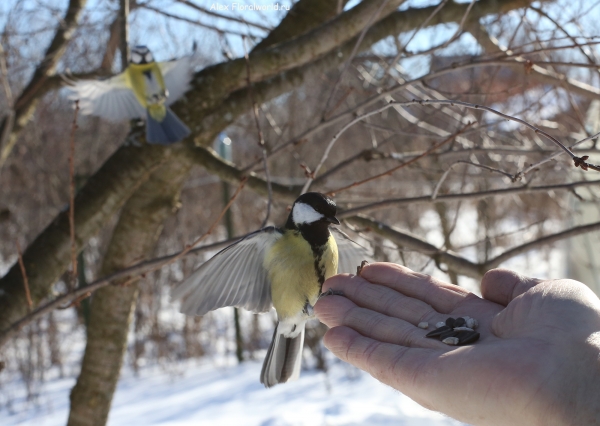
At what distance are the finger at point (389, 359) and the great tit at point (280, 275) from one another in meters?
0.42

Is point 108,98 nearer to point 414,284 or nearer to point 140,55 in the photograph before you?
point 140,55

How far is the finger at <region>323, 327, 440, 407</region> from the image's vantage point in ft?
4.77

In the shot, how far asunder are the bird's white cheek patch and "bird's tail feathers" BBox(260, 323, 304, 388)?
0.50 meters

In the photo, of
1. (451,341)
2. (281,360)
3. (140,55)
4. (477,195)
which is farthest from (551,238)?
(140,55)

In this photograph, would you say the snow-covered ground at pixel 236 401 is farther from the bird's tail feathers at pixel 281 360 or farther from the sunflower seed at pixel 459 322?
the sunflower seed at pixel 459 322

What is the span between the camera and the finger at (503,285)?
1.77 metres

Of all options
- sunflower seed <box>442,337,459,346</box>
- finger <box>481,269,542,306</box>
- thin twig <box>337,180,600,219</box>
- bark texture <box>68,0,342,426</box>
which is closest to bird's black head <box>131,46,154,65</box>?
bark texture <box>68,0,342,426</box>

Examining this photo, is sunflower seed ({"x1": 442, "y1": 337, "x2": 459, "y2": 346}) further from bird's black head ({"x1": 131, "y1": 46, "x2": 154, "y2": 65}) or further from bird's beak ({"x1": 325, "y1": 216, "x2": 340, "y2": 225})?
bird's black head ({"x1": 131, "y1": 46, "x2": 154, "y2": 65})

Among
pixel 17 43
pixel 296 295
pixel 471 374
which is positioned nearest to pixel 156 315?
pixel 17 43

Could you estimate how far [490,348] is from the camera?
4.70ft

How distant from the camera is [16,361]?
568 centimetres

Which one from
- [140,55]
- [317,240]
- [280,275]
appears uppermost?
[140,55]

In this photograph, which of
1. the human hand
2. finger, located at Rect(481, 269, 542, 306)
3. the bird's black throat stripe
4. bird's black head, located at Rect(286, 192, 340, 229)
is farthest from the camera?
the bird's black throat stripe

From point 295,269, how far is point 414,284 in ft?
1.46
